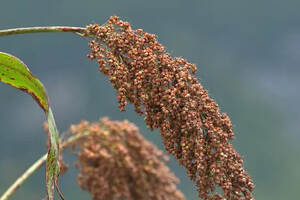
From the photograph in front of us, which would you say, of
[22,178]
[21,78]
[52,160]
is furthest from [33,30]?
[22,178]

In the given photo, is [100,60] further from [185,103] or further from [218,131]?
[218,131]

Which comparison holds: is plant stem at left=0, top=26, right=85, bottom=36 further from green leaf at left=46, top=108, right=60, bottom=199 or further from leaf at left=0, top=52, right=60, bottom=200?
green leaf at left=46, top=108, right=60, bottom=199

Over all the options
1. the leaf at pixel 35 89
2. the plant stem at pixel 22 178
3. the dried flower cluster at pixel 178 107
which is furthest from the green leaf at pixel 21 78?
the plant stem at pixel 22 178

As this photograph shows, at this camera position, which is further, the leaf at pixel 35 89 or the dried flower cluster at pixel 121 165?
the dried flower cluster at pixel 121 165

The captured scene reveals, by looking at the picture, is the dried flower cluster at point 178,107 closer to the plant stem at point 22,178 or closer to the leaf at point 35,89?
the leaf at point 35,89

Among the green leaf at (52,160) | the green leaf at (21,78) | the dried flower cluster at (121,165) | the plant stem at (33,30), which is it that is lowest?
the green leaf at (52,160)

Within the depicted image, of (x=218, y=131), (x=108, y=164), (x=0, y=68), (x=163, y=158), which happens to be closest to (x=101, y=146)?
(x=108, y=164)

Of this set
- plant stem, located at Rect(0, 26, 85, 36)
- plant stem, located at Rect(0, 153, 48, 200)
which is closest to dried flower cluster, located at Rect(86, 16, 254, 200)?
plant stem, located at Rect(0, 26, 85, 36)

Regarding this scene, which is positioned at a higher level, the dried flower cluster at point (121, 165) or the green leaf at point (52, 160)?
the dried flower cluster at point (121, 165)
